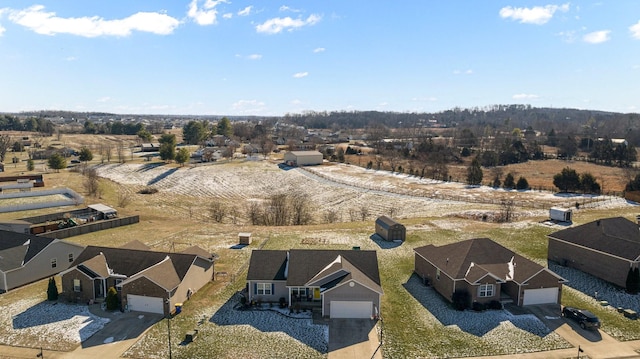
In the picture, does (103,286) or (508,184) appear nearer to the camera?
(103,286)

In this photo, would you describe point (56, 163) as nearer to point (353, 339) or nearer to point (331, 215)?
point (331, 215)

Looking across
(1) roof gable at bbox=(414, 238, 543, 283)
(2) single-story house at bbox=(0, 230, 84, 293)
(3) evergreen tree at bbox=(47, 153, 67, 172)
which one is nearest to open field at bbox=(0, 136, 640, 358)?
(2) single-story house at bbox=(0, 230, 84, 293)

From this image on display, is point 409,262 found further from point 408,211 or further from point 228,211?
point 228,211

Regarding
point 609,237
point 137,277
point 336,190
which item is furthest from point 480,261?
point 336,190

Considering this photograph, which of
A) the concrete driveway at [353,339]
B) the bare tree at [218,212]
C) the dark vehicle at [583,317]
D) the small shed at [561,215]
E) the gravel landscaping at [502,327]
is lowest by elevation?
the bare tree at [218,212]

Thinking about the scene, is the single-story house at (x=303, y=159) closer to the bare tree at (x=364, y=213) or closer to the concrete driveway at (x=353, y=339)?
the bare tree at (x=364, y=213)

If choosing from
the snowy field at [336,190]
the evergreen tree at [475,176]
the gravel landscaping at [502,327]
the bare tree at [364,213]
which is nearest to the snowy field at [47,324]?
the gravel landscaping at [502,327]

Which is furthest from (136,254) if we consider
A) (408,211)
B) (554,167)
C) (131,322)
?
(554,167)
